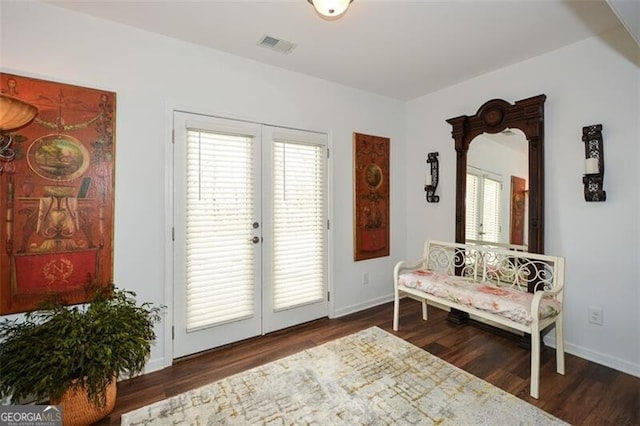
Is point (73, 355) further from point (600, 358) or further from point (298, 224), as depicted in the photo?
point (600, 358)

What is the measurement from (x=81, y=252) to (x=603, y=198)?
4044 mm

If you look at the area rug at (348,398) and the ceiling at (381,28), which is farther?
the ceiling at (381,28)

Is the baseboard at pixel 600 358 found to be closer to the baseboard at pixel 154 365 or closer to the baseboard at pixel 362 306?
the baseboard at pixel 362 306

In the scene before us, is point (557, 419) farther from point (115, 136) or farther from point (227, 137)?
point (115, 136)

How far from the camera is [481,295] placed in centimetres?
239

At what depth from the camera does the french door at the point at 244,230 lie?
245 centimetres

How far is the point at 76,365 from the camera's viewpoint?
5.26 feet

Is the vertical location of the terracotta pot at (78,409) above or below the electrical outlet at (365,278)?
below

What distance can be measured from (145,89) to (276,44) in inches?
45.4

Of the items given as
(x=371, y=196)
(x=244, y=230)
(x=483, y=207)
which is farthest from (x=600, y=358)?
(x=244, y=230)

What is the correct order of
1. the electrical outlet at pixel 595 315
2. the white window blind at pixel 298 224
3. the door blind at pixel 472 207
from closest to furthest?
the electrical outlet at pixel 595 315
the white window blind at pixel 298 224
the door blind at pixel 472 207

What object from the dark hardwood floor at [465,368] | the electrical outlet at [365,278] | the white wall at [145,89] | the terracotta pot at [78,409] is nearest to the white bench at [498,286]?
the dark hardwood floor at [465,368]

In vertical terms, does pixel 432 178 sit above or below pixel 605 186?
above

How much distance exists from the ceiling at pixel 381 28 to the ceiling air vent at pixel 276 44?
5cm
